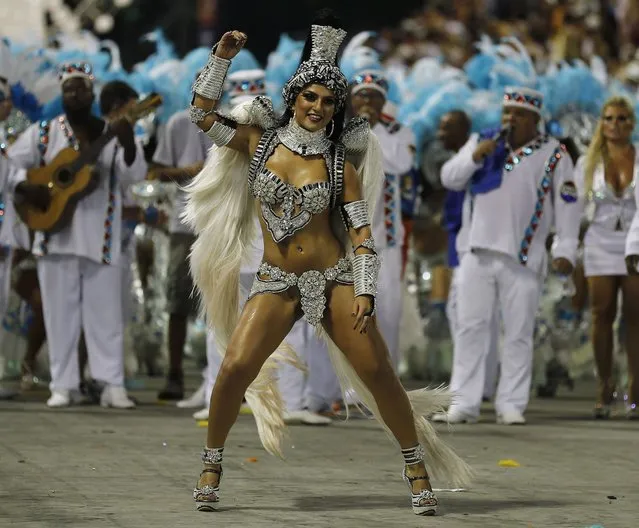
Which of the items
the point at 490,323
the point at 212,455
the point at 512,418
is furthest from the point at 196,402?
the point at 212,455

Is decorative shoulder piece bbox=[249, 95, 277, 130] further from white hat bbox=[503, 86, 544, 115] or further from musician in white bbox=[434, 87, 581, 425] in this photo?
white hat bbox=[503, 86, 544, 115]

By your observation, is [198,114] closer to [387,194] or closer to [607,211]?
[387,194]

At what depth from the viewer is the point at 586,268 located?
12.3 meters

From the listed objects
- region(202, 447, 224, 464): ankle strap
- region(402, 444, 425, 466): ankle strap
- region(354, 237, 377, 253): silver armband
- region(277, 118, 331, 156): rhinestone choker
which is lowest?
region(202, 447, 224, 464): ankle strap

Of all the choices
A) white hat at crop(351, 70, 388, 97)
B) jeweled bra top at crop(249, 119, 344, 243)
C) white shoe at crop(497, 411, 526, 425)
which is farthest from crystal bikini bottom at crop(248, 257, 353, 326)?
white hat at crop(351, 70, 388, 97)

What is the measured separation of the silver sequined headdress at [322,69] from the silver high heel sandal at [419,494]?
5.13 feet

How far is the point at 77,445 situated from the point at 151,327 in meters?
5.21

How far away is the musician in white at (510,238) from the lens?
1144 cm

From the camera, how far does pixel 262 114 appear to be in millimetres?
7836

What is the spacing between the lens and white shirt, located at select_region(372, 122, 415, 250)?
11867mm

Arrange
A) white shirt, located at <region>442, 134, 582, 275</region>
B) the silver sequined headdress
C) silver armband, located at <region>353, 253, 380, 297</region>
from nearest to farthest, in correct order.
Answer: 1. silver armband, located at <region>353, 253, 380, 297</region>
2. the silver sequined headdress
3. white shirt, located at <region>442, 134, 582, 275</region>

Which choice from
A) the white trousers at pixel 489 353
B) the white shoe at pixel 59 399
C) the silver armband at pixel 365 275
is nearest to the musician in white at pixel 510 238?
the white trousers at pixel 489 353

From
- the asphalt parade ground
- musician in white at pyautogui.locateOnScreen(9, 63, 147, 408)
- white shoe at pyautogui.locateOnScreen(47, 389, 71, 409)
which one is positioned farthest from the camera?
white shoe at pyautogui.locateOnScreen(47, 389, 71, 409)

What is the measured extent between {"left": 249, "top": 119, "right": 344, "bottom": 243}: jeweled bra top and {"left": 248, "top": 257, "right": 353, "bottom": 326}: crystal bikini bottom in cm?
16
